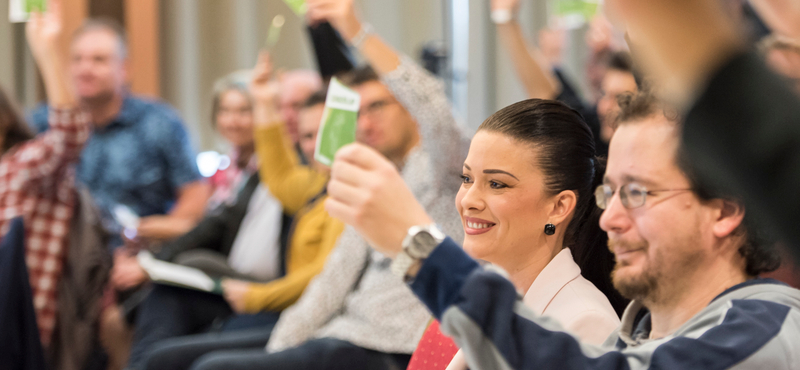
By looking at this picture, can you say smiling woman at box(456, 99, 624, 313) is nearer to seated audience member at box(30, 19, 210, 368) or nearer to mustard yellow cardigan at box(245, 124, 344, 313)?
mustard yellow cardigan at box(245, 124, 344, 313)

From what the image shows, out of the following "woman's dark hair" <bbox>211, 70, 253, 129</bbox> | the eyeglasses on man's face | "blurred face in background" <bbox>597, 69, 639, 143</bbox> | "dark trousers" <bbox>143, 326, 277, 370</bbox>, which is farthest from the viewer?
"woman's dark hair" <bbox>211, 70, 253, 129</bbox>

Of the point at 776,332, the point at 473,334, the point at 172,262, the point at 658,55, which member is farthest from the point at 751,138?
the point at 172,262

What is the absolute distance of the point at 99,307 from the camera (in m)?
2.13

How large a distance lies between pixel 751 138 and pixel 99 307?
7.02ft

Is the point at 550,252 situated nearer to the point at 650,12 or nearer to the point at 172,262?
the point at 650,12

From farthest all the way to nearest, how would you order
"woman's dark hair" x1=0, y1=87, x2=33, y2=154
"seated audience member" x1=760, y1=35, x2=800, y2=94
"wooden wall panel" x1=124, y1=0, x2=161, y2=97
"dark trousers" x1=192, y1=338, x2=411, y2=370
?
"wooden wall panel" x1=124, y1=0, x2=161, y2=97
"woman's dark hair" x1=0, y1=87, x2=33, y2=154
"dark trousers" x1=192, y1=338, x2=411, y2=370
"seated audience member" x1=760, y1=35, x2=800, y2=94

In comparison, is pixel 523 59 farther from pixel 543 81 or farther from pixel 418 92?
pixel 418 92

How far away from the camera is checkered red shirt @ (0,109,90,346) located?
205 centimetres

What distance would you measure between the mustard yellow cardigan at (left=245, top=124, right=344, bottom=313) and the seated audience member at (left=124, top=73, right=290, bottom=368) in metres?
0.07

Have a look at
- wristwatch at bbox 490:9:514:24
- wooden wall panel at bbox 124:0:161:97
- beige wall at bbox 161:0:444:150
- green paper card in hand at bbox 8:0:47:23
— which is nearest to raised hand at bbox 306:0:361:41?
wristwatch at bbox 490:9:514:24

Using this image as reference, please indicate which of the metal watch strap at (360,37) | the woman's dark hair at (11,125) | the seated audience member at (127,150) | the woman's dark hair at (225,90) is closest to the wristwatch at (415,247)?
the metal watch strap at (360,37)

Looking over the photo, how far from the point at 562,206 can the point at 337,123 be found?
302 mm

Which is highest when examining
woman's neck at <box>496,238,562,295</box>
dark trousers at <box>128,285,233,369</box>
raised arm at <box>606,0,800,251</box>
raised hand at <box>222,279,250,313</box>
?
raised arm at <box>606,0,800,251</box>

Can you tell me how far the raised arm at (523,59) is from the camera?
980 millimetres
